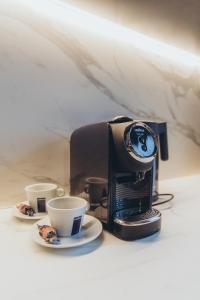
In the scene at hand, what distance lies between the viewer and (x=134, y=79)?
969mm

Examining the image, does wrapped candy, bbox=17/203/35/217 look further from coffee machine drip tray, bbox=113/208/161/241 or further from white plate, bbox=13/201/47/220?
coffee machine drip tray, bbox=113/208/161/241

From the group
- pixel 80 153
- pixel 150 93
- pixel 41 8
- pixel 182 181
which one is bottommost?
pixel 182 181

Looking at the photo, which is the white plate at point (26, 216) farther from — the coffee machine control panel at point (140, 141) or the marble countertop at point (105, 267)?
the coffee machine control panel at point (140, 141)

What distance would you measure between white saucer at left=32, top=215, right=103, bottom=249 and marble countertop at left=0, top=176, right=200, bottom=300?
0.05 ft

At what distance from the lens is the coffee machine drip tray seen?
0.54 meters

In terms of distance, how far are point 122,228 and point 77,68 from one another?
1.69ft

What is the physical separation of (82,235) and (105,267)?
11 cm

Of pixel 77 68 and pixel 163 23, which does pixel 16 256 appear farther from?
pixel 163 23

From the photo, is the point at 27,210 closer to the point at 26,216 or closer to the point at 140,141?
the point at 26,216

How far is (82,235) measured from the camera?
541 mm

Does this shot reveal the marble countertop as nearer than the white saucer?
Yes

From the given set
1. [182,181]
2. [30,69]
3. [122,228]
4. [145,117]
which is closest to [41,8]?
[30,69]

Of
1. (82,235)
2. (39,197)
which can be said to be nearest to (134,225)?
(82,235)

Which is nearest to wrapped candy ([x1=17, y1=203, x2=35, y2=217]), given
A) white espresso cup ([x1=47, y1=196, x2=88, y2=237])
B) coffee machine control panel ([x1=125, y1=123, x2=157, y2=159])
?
white espresso cup ([x1=47, y1=196, x2=88, y2=237])
